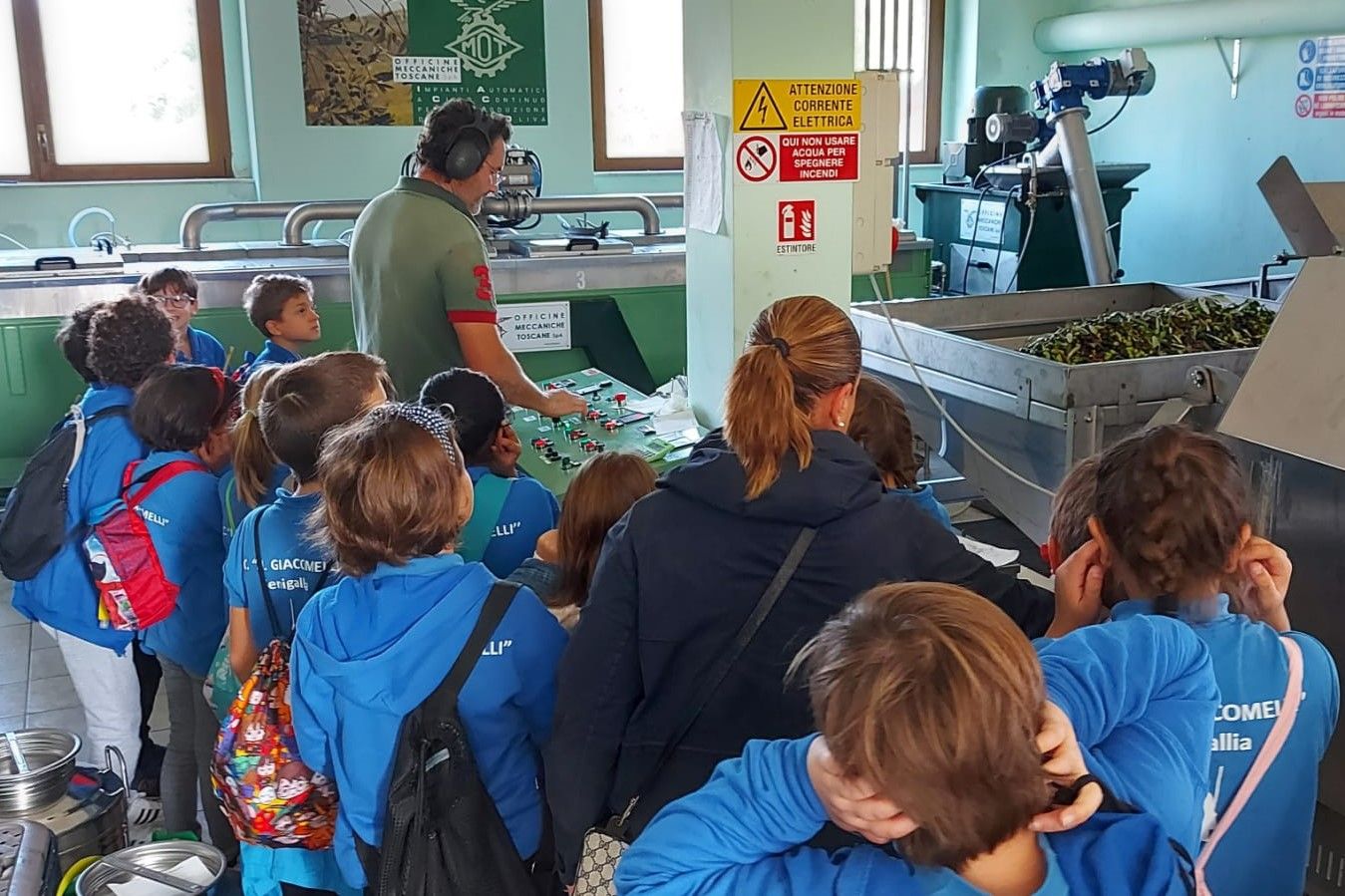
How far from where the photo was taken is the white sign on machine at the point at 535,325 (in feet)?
12.6

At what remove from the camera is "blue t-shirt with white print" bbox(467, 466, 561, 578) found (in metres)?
1.95

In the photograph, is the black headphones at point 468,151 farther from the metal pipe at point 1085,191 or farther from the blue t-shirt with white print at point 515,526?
the metal pipe at point 1085,191

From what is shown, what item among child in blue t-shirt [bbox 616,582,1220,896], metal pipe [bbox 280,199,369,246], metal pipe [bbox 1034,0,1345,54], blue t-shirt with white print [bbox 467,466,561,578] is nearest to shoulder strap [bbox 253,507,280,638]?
Answer: blue t-shirt with white print [bbox 467,466,561,578]

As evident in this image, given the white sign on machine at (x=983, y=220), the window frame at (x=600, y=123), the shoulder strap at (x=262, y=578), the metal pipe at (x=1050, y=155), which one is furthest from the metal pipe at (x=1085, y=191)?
the shoulder strap at (x=262, y=578)

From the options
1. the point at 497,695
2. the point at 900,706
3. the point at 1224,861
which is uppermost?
the point at 900,706

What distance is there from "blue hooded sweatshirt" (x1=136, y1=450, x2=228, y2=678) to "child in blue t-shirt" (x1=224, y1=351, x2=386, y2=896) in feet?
1.30

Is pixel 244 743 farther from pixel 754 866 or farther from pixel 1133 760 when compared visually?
pixel 1133 760

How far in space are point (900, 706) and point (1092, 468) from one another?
2.36 ft

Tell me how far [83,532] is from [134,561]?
6.7 inches

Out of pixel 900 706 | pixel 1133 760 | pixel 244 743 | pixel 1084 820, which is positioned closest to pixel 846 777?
pixel 900 706

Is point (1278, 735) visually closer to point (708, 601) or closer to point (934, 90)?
point (708, 601)

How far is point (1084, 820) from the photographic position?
0.90 metres

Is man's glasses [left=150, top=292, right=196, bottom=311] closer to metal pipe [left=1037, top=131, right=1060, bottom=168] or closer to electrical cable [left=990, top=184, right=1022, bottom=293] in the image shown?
metal pipe [left=1037, top=131, right=1060, bottom=168]

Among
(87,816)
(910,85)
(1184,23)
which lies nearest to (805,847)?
(87,816)
